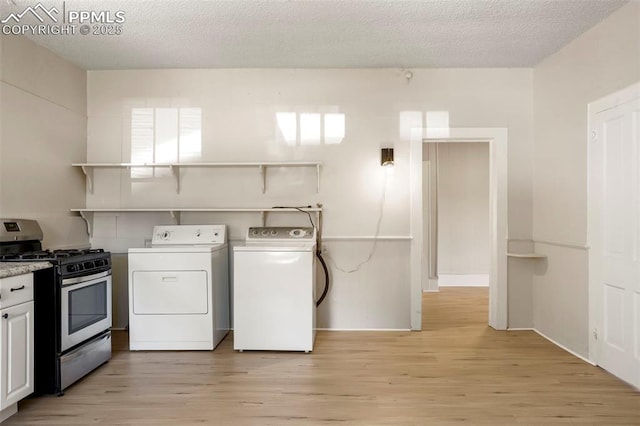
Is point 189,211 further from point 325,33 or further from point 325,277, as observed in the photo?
point 325,33

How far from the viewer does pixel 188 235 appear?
358cm

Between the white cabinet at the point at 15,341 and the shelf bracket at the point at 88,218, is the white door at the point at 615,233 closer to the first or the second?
the white cabinet at the point at 15,341

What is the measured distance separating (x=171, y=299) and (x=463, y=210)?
451cm

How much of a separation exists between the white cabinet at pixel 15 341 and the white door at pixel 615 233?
3727mm

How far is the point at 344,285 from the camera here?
3.72 m

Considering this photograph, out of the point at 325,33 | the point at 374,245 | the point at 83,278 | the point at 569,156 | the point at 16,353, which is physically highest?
the point at 325,33

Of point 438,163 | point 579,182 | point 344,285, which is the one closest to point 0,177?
point 344,285

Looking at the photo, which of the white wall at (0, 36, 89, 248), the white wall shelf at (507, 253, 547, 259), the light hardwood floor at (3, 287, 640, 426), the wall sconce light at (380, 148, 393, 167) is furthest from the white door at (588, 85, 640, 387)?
the white wall at (0, 36, 89, 248)

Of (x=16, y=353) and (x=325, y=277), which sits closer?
(x=16, y=353)

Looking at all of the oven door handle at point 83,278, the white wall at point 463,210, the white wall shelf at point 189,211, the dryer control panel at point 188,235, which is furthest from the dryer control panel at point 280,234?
the white wall at point 463,210

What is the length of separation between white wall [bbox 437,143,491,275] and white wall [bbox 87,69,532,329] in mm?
2214

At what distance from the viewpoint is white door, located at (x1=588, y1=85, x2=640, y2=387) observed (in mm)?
2488

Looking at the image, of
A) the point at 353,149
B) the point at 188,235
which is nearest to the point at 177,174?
the point at 188,235

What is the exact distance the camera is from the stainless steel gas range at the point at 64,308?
2.37m
